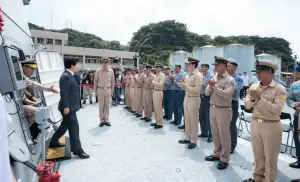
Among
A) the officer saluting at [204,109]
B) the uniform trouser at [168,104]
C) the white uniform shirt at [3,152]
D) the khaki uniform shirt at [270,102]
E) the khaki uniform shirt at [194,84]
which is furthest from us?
the uniform trouser at [168,104]

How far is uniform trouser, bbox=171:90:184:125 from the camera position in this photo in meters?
6.71

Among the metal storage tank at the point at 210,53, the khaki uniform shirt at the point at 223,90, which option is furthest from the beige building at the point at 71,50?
the khaki uniform shirt at the point at 223,90

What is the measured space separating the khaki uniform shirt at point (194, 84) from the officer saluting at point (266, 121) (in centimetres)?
152

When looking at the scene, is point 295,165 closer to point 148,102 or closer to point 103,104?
point 148,102

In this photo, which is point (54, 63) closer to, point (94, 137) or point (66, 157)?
point (94, 137)

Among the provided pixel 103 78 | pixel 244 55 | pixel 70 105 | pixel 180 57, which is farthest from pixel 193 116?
pixel 180 57

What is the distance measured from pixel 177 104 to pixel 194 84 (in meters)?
2.24

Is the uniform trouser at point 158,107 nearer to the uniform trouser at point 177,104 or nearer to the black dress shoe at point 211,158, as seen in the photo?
the uniform trouser at point 177,104

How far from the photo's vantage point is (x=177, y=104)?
22.3ft

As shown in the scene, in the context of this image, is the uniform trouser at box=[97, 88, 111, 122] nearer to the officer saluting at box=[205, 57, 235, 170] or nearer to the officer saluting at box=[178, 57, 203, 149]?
the officer saluting at box=[178, 57, 203, 149]

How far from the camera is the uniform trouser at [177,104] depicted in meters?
6.71

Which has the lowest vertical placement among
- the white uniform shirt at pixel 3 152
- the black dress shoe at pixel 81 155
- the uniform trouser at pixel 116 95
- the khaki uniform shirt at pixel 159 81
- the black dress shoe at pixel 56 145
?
the uniform trouser at pixel 116 95

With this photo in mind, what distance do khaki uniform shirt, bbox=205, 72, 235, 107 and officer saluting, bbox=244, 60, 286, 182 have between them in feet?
1.69

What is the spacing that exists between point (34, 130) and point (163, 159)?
224cm
